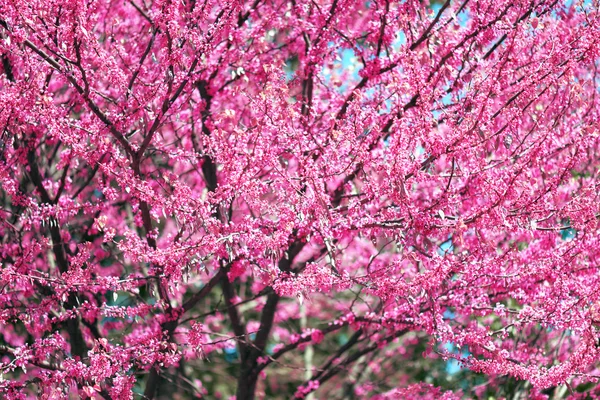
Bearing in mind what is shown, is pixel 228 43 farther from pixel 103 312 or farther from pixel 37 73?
pixel 103 312

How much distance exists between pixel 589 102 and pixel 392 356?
23.4ft

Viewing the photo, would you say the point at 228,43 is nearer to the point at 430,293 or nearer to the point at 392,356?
the point at 430,293

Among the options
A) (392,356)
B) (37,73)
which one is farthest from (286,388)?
(37,73)

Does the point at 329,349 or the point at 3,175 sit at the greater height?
the point at 329,349

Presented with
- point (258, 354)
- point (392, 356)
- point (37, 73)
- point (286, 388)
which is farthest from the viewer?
point (286, 388)

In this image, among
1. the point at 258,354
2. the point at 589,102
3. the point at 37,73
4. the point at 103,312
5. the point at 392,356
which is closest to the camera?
the point at 37,73

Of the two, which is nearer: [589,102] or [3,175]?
[3,175]

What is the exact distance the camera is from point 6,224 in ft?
22.4

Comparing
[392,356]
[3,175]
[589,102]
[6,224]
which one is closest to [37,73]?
[3,175]

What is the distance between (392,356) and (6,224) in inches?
308

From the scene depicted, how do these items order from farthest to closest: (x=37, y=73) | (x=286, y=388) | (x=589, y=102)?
1. (x=286, y=388)
2. (x=589, y=102)
3. (x=37, y=73)

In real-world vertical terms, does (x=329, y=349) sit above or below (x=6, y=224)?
above

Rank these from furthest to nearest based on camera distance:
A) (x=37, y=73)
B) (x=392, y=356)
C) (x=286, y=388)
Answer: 1. (x=286, y=388)
2. (x=392, y=356)
3. (x=37, y=73)

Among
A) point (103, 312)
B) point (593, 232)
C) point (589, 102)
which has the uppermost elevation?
point (589, 102)
